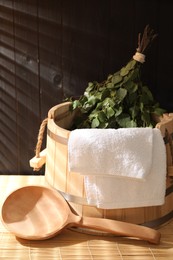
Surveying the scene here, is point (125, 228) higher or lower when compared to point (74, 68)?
lower

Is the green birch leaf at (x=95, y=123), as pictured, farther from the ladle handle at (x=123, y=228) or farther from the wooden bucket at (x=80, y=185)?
the ladle handle at (x=123, y=228)

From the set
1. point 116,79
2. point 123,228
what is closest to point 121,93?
point 116,79

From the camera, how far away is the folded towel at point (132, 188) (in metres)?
1.39

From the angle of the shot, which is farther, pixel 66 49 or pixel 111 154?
pixel 66 49

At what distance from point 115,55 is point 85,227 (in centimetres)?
68

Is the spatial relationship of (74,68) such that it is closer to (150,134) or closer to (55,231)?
(150,134)

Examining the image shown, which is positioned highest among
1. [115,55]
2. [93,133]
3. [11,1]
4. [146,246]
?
[11,1]

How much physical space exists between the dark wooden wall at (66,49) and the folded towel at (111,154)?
1.56 ft

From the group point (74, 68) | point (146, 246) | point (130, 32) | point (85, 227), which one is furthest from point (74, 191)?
point (130, 32)

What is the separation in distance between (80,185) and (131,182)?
0.16 m

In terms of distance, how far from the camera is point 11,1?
5.66ft

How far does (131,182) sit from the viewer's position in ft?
4.58

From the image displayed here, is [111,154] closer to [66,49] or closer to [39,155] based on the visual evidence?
[39,155]

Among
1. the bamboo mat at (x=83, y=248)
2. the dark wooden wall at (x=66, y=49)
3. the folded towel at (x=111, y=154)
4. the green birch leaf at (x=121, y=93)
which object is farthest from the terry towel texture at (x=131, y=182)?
the dark wooden wall at (x=66, y=49)
